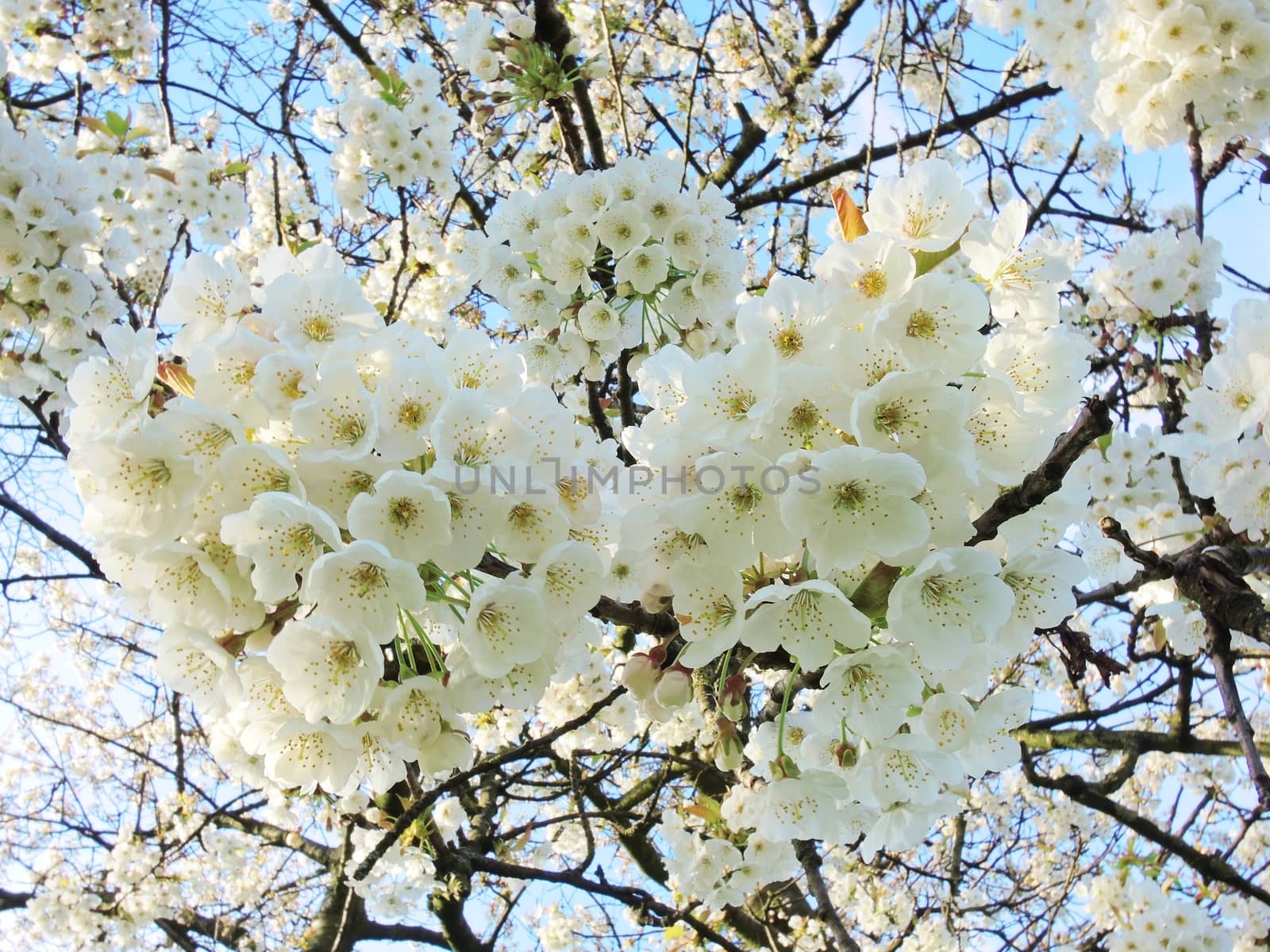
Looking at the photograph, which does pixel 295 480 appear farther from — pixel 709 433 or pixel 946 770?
pixel 946 770

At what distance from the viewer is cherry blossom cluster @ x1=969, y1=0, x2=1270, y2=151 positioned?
2.06 m

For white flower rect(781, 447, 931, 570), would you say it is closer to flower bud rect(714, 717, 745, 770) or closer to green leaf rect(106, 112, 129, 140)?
flower bud rect(714, 717, 745, 770)

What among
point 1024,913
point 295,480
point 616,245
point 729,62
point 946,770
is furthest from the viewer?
point 729,62

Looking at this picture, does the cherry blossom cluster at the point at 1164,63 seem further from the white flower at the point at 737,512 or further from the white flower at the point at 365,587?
the white flower at the point at 365,587

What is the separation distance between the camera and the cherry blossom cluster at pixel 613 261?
7.59 ft

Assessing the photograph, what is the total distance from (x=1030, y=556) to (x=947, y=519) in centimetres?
20

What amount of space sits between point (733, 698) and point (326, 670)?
0.63 metres

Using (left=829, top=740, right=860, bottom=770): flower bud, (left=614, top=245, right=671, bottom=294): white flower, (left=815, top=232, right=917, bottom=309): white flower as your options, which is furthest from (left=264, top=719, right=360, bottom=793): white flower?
(left=614, top=245, right=671, bottom=294): white flower

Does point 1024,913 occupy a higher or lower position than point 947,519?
higher

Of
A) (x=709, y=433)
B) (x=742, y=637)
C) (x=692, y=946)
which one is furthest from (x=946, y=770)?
(x=692, y=946)

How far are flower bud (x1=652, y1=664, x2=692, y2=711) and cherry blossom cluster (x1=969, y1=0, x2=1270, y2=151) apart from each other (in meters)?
2.06

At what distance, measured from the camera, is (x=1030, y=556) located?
47.2 inches

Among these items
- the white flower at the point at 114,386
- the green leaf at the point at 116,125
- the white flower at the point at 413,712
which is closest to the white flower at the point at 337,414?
the white flower at the point at 114,386

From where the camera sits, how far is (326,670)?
1089 millimetres
